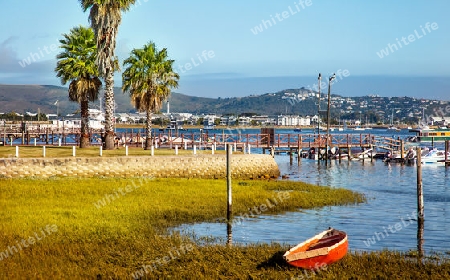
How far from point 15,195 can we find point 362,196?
21.0 m

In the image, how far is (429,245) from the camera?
23.5m

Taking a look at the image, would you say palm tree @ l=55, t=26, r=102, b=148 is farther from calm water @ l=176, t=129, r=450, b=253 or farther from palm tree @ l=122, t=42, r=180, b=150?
calm water @ l=176, t=129, r=450, b=253

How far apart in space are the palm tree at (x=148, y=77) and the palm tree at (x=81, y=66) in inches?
147

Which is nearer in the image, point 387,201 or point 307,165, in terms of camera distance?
point 387,201

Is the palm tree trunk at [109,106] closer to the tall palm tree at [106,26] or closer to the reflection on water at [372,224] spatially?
the tall palm tree at [106,26]

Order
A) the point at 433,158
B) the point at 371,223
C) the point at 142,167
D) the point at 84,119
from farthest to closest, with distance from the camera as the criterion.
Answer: the point at 433,158, the point at 84,119, the point at 142,167, the point at 371,223

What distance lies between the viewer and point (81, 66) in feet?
172

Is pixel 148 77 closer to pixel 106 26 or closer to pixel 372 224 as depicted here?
pixel 106 26

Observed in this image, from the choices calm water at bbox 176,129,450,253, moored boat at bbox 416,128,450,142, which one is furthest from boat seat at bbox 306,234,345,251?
moored boat at bbox 416,128,450,142

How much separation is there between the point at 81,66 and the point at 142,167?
1481cm

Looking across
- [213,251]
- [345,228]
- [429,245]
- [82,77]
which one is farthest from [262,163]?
[213,251]

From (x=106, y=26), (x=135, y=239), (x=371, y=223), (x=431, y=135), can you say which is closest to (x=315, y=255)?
(x=135, y=239)

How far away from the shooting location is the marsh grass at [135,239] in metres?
16.6

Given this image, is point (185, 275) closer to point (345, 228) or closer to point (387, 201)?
point (345, 228)
